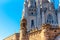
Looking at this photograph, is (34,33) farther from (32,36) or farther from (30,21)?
(30,21)

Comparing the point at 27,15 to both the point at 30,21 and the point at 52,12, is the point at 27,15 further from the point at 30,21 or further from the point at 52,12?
the point at 52,12

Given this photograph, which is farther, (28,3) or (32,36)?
(28,3)

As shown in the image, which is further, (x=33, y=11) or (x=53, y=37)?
(x=33, y=11)

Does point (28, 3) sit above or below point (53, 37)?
above

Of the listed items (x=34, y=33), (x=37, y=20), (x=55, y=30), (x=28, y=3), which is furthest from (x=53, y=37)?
(x=28, y=3)

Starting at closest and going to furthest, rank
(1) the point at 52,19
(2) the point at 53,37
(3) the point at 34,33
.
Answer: (2) the point at 53,37, (3) the point at 34,33, (1) the point at 52,19

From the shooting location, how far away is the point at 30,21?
66.9 meters

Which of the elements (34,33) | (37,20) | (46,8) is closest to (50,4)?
(46,8)

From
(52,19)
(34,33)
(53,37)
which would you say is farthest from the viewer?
(52,19)

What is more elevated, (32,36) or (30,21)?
(30,21)

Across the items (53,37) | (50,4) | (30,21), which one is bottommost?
(53,37)

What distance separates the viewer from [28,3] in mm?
70625

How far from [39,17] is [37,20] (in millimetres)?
1087

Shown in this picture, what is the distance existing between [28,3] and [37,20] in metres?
7.07
